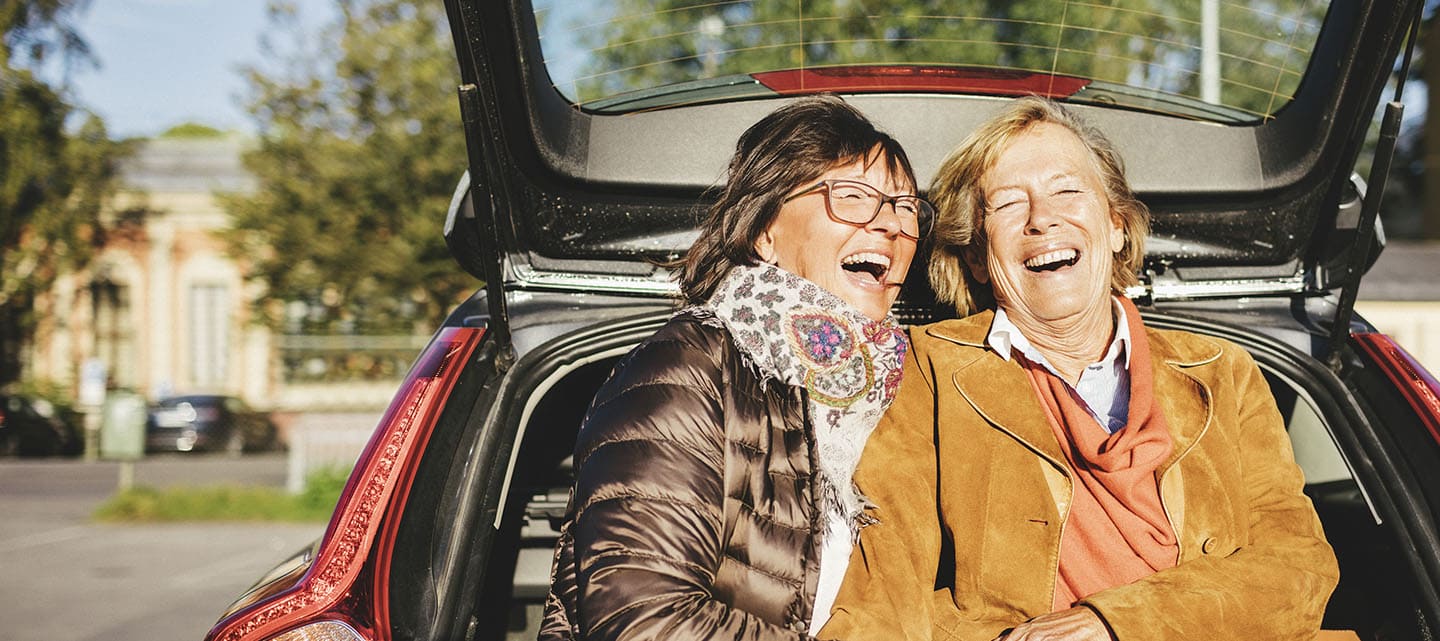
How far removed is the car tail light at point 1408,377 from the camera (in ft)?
6.76

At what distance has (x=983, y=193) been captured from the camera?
Result: 7.31ft

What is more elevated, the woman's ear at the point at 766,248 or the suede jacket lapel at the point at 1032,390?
the woman's ear at the point at 766,248

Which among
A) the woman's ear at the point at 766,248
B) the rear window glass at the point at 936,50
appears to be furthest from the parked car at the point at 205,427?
the woman's ear at the point at 766,248

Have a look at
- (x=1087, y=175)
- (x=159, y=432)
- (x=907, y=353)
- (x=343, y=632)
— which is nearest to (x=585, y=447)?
(x=343, y=632)

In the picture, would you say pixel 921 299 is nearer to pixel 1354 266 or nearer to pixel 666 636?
pixel 1354 266

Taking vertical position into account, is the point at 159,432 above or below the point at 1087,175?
below

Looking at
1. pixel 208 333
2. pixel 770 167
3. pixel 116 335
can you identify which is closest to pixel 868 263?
pixel 770 167

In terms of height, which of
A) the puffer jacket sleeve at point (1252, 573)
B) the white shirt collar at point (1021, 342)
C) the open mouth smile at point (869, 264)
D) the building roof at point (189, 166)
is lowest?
the puffer jacket sleeve at point (1252, 573)

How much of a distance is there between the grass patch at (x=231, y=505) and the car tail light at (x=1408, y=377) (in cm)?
1206

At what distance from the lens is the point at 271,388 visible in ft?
77.9

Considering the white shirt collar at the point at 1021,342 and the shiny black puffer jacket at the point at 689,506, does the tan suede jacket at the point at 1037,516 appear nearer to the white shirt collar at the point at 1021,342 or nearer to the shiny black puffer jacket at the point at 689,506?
the white shirt collar at the point at 1021,342

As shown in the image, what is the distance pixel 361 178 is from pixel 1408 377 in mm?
17220

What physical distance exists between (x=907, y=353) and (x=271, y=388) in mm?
23915

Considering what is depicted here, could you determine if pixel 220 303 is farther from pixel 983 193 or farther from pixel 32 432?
pixel 983 193
